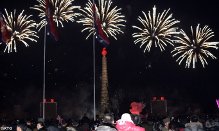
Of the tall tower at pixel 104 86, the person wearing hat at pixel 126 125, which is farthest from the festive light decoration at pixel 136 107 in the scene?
the tall tower at pixel 104 86

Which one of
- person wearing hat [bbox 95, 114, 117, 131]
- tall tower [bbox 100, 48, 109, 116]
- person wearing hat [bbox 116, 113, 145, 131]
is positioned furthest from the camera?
tall tower [bbox 100, 48, 109, 116]

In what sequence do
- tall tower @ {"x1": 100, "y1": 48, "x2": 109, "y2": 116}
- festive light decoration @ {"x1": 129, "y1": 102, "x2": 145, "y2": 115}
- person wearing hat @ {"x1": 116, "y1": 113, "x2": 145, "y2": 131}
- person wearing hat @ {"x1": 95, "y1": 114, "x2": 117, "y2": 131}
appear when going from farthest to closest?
tall tower @ {"x1": 100, "y1": 48, "x2": 109, "y2": 116} < festive light decoration @ {"x1": 129, "y1": 102, "x2": 145, "y2": 115} < person wearing hat @ {"x1": 95, "y1": 114, "x2": 117, "y2": 131} < person wearing hat @ {"x1": 116, "y1": 113, "x2": 145, "y2": 131}

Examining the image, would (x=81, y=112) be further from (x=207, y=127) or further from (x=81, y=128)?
(x=81, y=128)

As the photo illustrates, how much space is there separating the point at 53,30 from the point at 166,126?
27.8 m

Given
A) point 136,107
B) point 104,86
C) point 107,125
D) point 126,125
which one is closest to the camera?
point 126,125

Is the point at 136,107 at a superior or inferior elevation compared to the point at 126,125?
superior

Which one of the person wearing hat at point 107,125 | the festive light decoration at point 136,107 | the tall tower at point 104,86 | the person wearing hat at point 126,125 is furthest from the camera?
the tall tower at point 104,86

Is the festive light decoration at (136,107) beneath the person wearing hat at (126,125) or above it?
above

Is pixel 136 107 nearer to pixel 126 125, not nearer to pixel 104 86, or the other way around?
pixel 126 125

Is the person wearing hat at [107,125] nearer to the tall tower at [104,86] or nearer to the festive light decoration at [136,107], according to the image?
the festive light decoration at [136,107]

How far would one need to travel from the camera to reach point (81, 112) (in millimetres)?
92812

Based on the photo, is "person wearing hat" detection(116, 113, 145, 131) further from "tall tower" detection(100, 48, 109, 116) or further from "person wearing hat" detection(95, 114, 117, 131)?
"tall tower" detection(100, 48, 109, 116)

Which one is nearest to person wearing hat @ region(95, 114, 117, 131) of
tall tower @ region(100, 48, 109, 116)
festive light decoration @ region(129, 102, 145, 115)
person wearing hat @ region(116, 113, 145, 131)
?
person wearing hat @ region(116, 113, 145, 131)

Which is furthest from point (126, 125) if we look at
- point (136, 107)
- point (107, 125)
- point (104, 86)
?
point (104, 86)
